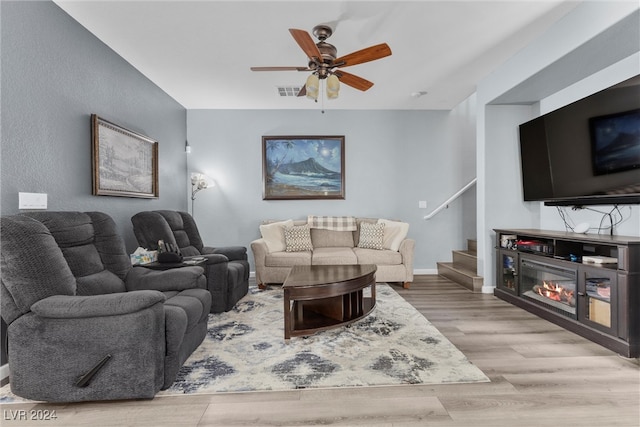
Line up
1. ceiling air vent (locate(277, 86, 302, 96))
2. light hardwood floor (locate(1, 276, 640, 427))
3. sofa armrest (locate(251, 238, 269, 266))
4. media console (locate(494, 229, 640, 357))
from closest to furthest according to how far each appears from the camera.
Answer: light hardwood floor (locate(1, 276, 640, 427)) → media console (locate(494, 229, 640, 357)) → ceiling air vent (locate(277, 86, 302, 96)) → sofa armrest (locate(251, 238, 269, 266))

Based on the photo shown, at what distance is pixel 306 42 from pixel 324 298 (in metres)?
2.13

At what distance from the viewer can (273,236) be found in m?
4.68

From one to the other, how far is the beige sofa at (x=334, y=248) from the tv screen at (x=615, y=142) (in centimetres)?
220

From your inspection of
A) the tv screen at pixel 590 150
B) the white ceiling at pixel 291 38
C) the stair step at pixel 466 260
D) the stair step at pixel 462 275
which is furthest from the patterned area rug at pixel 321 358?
the white ceiling at pixel 291 38

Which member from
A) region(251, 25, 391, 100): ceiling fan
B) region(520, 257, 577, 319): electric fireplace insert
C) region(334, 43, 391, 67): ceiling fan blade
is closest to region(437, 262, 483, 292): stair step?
region(520, 257, 577, 319): electric fireplace insert

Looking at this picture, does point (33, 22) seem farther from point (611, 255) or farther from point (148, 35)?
point (611, 255)

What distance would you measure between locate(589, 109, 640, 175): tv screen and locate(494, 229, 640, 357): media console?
63 centimetres

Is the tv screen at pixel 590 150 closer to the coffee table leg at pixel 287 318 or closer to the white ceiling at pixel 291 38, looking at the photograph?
the white ceiling at pixel 291 38

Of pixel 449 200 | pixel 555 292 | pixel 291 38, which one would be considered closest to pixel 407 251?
pixel 449 200

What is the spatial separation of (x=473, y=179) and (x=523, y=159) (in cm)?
142

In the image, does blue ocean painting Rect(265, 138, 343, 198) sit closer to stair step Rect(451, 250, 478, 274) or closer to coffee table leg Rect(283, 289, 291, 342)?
stair step Rect(451, 250, 478, 274)

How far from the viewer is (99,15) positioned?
8.54 ft

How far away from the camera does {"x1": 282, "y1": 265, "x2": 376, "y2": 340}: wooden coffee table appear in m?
2.51

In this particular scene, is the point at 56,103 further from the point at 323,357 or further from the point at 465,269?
the point at 465,269
